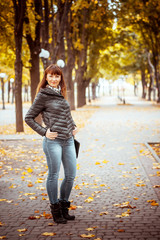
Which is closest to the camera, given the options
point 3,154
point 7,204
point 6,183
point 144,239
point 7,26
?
point 144,239

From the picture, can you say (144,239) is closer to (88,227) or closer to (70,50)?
(88,227)

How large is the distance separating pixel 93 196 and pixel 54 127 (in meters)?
1.92

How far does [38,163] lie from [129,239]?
508cm

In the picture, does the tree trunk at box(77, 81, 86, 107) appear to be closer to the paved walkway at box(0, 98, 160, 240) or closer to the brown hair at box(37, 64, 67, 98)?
the paved walkway at box(0, 98, 160, 240)

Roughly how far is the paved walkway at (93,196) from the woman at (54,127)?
430 mm

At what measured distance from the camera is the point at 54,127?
4.41m

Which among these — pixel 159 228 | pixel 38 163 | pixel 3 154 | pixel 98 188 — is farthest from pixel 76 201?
pixel 3 154

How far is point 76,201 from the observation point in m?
5.61

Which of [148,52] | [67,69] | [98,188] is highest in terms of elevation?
[148,52]

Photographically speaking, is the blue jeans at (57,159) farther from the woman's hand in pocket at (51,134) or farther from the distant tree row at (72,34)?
the distant tree row at (72,34)

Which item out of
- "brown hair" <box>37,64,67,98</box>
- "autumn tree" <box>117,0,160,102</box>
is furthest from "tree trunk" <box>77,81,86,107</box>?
"brown hair" <box>37,64,67,98</box>

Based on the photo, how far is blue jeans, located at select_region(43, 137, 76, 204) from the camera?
4.45 m

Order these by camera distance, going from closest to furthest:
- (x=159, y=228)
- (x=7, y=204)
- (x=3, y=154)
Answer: (x=159, y=228)
(x=7, y=204)
(x=3, y=154)

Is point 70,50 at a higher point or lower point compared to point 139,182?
higher
